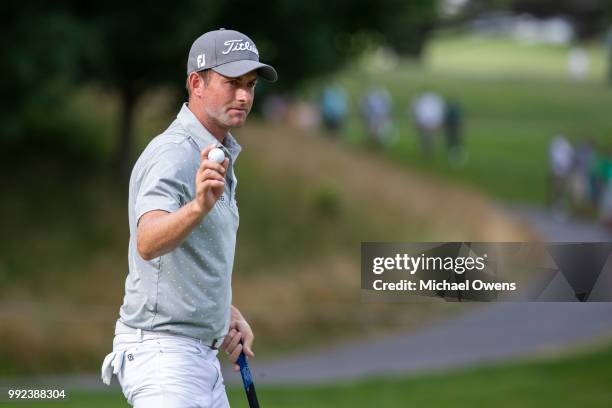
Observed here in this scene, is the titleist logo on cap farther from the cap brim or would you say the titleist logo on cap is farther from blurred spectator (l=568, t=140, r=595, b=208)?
blurred spectator (l=568, t=140, r=595, b=208)

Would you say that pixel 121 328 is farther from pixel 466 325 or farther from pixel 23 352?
pixel 466 325

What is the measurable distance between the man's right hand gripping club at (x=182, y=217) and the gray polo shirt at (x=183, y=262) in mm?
163

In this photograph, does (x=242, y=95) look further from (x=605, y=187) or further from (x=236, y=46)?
(x=605, y=187)

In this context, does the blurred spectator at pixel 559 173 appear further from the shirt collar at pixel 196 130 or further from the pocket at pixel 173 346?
the pocket at pixel 173 346

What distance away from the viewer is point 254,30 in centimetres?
2162

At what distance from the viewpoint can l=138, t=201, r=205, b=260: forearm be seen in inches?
171

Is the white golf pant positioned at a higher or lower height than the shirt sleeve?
lower

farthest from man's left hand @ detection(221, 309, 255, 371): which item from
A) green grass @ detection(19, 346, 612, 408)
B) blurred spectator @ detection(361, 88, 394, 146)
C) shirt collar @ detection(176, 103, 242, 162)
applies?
blurred spectator @ detection(361, 88, 394, 146)

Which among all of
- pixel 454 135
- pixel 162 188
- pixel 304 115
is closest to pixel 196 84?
pixel 162 188

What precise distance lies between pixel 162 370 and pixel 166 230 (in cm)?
65

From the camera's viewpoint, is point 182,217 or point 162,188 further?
point 162,188

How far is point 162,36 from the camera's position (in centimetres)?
1881

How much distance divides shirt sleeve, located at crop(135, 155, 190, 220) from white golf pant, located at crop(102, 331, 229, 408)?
0.54m

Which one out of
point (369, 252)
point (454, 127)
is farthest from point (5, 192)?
point (454, 127)
